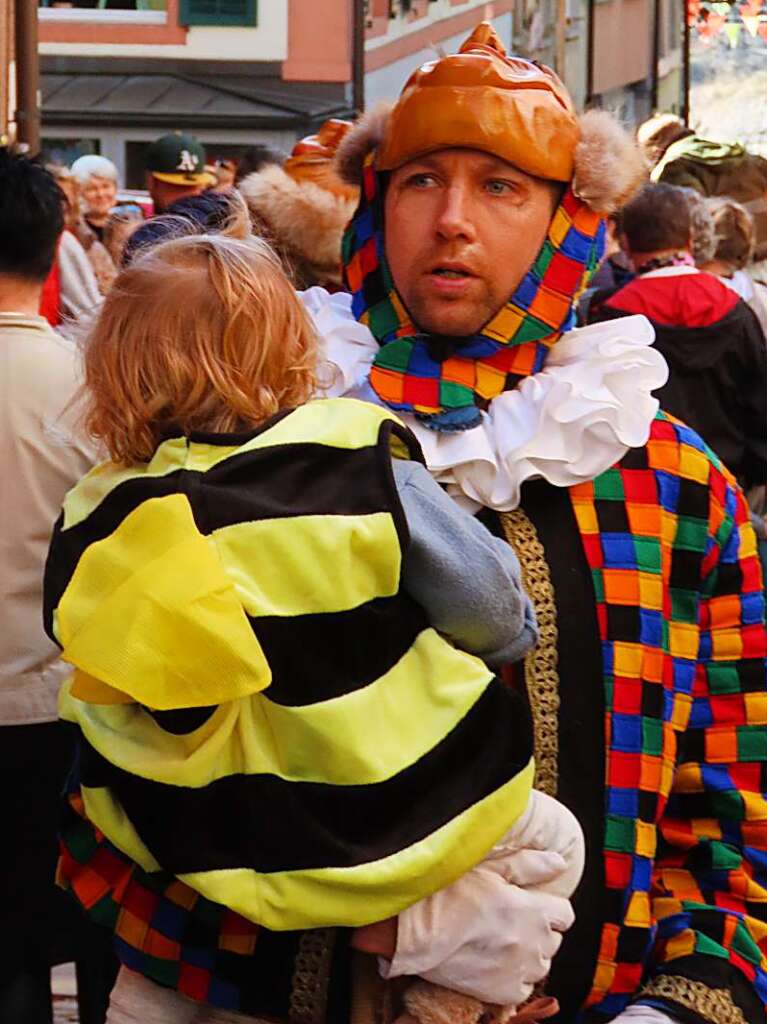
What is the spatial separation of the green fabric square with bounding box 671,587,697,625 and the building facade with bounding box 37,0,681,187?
21230 mm

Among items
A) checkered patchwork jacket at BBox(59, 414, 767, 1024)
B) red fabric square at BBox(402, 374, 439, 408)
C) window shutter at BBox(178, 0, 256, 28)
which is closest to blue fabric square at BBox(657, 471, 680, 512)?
checkered patchwork jacket at BBox(59, 414, 767, 1024)

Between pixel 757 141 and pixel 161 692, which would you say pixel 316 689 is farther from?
pixel 757 141

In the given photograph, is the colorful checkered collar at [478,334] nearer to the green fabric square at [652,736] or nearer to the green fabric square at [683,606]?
the green fabric square at [683,606]

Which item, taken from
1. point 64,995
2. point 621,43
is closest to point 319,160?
point 64,995

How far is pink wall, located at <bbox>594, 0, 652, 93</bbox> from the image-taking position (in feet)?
88.5

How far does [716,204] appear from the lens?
7.42m

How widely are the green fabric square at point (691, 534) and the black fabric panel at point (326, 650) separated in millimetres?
622

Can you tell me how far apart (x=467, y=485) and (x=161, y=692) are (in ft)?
2.49

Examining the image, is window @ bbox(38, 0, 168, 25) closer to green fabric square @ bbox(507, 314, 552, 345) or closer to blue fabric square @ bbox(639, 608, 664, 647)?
green fabric square @ bbox(507, 314, 552, 345)

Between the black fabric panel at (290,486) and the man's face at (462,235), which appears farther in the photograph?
the man's face at (462,235)

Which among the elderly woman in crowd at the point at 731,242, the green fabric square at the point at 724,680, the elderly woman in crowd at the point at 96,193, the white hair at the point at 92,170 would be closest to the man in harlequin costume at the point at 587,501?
the green fabric square at the point at 724,680

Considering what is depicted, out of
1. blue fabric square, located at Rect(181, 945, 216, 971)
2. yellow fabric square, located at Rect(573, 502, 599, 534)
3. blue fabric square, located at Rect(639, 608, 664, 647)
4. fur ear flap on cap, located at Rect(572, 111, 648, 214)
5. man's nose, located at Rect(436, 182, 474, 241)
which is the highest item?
fur ear flap on cap, located at Rect(572, 111, 648, 214)

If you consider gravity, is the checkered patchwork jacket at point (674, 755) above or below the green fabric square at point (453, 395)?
below

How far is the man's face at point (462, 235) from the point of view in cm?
277
